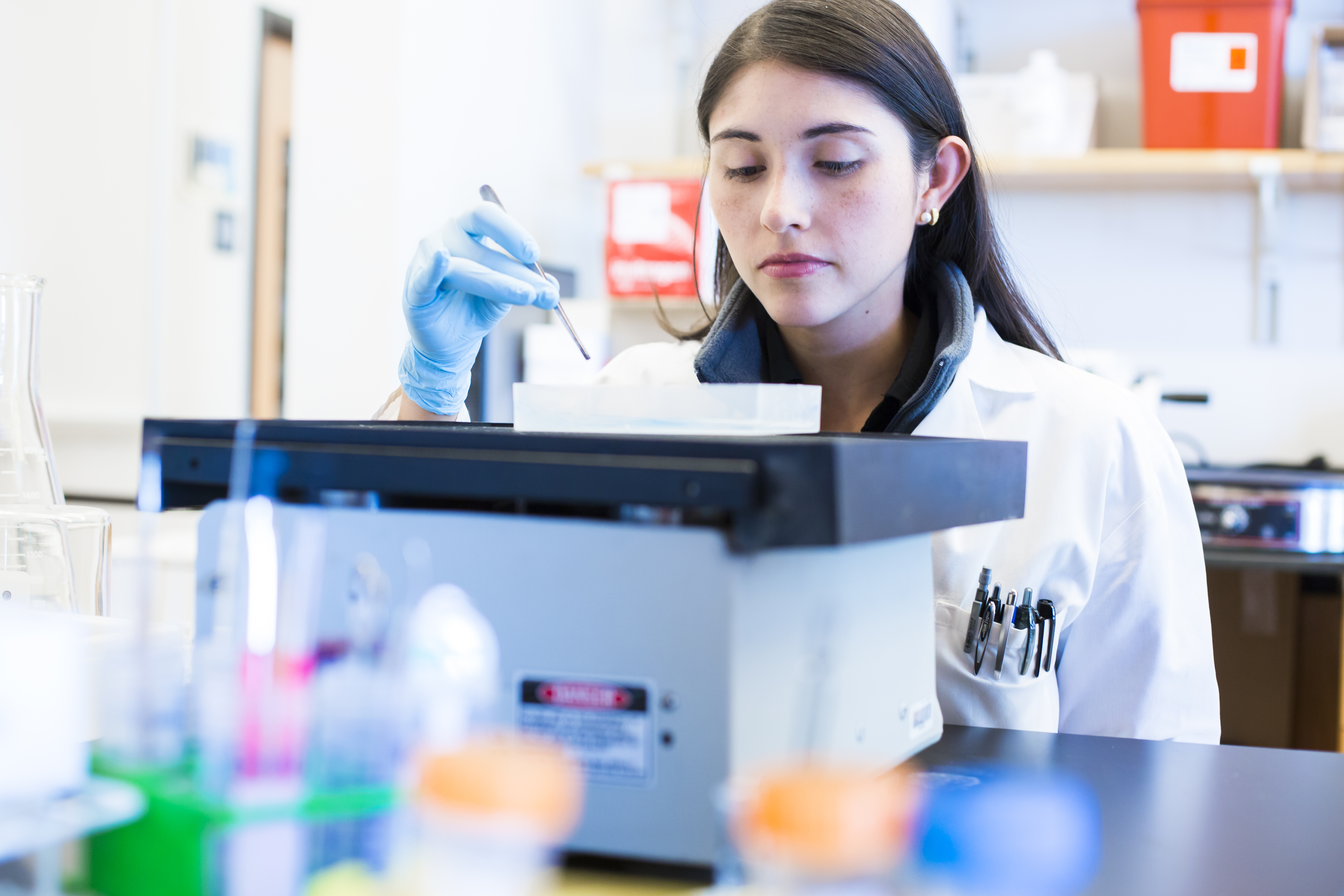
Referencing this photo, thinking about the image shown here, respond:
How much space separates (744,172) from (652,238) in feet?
5.89

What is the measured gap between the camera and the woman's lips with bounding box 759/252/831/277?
1191 mm

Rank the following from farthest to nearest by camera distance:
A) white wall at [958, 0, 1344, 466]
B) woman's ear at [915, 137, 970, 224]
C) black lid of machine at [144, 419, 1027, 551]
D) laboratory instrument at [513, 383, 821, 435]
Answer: white wall at [958, 0, 1344, 466]
woman's ear at [915, 137, 970, 224]
laboratory instrument at [513, 383, 821, 435]
black lid of machine at [144, 419, 1027, 551]

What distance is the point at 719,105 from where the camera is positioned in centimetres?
129

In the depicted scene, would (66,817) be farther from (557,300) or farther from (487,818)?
(557,300)

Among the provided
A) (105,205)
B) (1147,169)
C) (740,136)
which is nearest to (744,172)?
(740,136)

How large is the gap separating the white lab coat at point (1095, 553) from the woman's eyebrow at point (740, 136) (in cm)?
31

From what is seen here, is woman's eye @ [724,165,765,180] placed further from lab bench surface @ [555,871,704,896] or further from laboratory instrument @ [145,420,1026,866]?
lab bench surface @ [555,871,704,896]

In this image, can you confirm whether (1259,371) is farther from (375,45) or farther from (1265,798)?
(1265,798)

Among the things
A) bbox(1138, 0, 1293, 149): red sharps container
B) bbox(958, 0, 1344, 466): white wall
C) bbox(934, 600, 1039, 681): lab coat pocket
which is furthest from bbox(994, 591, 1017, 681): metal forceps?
bbox(1138, 0, 1293, 149): red sharps container

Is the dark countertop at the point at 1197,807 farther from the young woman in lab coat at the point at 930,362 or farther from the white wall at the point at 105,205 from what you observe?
the white wall at the point at 105,205

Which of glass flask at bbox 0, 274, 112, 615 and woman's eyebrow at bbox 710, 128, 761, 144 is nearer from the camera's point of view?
glass flask at bbox 0, 274, 112, 615

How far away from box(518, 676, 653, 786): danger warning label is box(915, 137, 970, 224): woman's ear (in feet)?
3.03

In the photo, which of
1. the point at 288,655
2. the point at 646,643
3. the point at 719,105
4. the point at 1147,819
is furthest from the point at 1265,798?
the point at 719,105

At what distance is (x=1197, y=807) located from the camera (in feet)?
2.11
